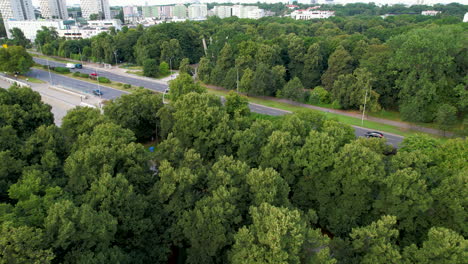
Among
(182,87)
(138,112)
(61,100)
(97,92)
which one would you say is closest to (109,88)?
(97,92)

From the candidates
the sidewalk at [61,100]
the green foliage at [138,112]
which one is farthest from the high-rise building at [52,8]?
the green foliage at [138,112]

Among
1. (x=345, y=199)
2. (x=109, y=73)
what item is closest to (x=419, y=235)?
(x=345, y=199)

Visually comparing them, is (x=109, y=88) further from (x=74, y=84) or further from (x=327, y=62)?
(x=327, y=62)

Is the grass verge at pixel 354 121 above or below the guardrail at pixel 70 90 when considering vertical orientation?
below

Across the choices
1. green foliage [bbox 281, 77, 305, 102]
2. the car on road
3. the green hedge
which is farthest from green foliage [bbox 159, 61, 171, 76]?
green foliage [bbox 281, 77, 305, 102]

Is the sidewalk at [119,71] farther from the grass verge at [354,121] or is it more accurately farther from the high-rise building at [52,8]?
the high-rise building at [52,8]

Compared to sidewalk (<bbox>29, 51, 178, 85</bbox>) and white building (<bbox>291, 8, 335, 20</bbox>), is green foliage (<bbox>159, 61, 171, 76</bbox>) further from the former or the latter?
white building (<bbox>291, 8, 335, 20</bbox>)

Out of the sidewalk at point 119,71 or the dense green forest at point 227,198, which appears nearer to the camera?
the dense green forest at point 227,198

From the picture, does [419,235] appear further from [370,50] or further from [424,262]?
[370,50]
